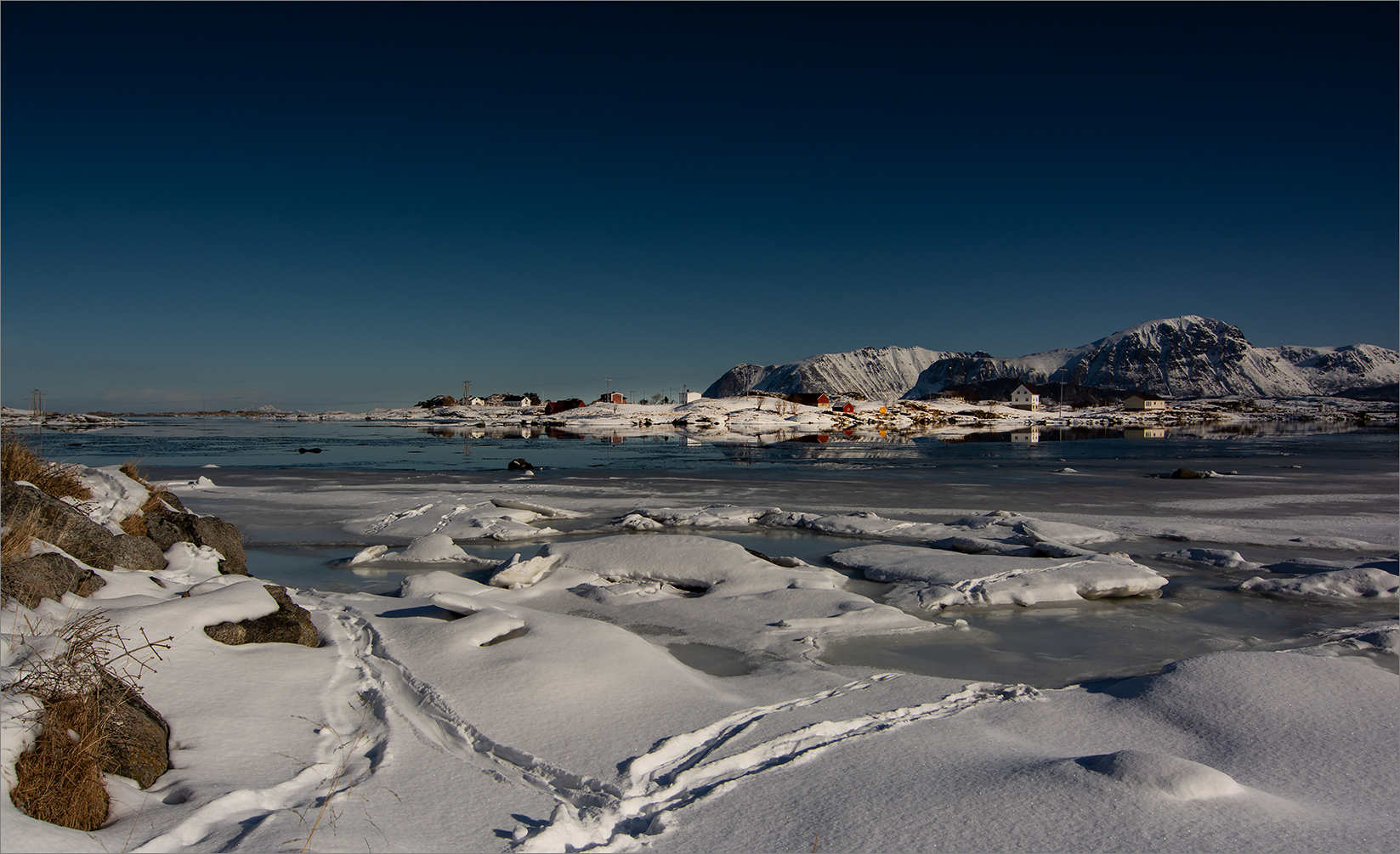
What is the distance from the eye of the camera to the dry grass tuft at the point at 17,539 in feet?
16.4

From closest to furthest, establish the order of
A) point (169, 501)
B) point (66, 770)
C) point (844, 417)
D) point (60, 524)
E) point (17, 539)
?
point (66, 770), point (17, 539), point (60, 524), point (169, 501), point (844, 417)

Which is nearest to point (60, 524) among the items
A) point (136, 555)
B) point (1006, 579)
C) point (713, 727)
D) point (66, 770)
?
point (136, 555)

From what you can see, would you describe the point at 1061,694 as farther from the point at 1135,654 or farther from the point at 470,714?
the point at 470,714

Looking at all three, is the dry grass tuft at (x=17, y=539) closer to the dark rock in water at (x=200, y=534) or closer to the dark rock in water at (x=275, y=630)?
the dark rock in water at (x=275, y=630)

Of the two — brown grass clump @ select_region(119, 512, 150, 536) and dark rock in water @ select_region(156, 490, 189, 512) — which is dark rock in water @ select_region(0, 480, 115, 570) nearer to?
brown grass clump @ select_region(119, 512, 150, 536)

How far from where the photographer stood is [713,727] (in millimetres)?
4199

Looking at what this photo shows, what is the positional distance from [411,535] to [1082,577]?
1057cm

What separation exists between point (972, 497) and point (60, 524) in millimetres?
16776

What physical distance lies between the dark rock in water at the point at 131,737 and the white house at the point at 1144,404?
14422 centimetres

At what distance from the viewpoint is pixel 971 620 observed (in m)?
7.34

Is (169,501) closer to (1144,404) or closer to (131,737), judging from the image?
(131,737)

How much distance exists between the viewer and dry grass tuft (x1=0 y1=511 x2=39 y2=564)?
4.99 meters

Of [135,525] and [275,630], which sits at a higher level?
[135,525]

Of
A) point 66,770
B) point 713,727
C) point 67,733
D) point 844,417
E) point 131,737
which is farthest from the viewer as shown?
point 844,417
